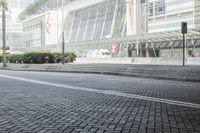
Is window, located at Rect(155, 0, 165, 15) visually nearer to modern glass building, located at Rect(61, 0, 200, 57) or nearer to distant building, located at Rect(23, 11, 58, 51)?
modern glass building, located at Rect(61, 0, 200, 57)

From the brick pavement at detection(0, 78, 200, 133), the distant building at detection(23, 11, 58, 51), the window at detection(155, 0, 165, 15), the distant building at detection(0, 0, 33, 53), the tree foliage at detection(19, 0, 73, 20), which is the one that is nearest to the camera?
the brick pavement at detection(0, 78, 200, 133)

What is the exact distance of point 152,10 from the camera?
81062 millimetres

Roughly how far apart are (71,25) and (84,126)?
373ft

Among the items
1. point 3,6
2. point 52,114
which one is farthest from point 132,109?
point 3,6

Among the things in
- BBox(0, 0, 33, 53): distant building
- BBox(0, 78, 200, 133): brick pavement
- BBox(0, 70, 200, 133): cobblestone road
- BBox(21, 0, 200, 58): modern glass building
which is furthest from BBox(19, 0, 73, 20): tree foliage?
BBox(0, 78, 200, 133): brick pavement

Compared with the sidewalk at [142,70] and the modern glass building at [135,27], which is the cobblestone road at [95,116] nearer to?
the sidewalk at [142,70]

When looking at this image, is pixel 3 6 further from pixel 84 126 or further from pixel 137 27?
pixel 137 27

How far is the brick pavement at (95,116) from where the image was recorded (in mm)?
5645

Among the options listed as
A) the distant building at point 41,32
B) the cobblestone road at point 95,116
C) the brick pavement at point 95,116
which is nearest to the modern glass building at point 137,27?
the distant building at point 41,32

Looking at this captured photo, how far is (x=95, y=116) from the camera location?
6.81 m

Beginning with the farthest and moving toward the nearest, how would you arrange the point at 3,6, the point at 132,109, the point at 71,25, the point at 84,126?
the point at 71,25 → the point at 3,6 → the point at 132,109 → the point at 84,126

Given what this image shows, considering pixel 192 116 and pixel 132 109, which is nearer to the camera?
pixel 192 116

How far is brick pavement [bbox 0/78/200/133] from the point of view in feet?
18.5

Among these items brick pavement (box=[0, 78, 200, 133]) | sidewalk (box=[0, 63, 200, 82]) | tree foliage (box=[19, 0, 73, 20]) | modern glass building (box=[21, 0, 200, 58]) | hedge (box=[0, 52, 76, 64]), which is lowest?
brick pavement (box=[0, 78, 200, 133])
